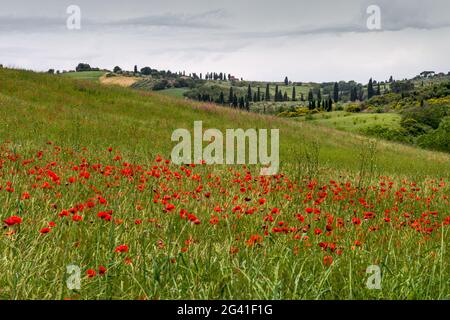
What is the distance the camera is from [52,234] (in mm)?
3756

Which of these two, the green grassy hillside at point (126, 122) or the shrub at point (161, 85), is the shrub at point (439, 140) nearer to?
the green grassy hillside at point (126, 122)

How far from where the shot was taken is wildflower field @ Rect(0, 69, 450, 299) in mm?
2756

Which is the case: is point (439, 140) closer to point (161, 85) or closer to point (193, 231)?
point (193, 231)

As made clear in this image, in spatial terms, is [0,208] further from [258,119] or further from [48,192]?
[258,119]

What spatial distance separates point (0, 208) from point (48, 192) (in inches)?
40.8

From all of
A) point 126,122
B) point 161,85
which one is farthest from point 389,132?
point 161,85

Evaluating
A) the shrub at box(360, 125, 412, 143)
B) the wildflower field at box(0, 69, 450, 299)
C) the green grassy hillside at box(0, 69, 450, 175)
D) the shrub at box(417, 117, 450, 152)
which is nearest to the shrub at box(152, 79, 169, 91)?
the shrub at box(360, 125, 412, 143)

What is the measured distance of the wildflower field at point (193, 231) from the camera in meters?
2.76

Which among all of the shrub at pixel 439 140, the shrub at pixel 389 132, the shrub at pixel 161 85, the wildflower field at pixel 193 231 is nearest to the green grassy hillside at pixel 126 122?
the wildflower field at pixel 193 231

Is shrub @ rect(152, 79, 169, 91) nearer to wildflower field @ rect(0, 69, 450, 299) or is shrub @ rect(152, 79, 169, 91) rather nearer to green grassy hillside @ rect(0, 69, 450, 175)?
green grassy hillside @ rect(0, 69, 450, 175)

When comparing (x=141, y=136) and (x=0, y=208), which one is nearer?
(x=0, y=208)
